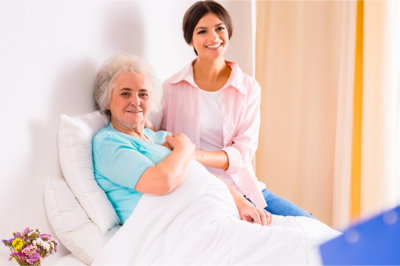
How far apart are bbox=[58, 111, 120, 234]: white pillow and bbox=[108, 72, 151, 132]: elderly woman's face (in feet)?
0.58

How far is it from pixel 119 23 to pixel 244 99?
67 centimetres

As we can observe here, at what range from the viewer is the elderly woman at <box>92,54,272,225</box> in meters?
1.49

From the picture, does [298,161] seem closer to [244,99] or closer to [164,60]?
[244,99]

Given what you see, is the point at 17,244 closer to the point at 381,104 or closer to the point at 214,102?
the point at 214,102

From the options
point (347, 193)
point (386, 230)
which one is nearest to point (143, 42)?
point (347, 193)

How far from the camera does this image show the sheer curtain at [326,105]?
2432 mm

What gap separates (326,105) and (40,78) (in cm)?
180

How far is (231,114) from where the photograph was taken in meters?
2.08

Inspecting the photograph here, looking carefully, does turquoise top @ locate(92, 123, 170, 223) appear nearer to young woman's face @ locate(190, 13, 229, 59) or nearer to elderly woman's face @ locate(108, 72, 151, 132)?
elderly woman's face @ locate(108, 72, 151, 132)

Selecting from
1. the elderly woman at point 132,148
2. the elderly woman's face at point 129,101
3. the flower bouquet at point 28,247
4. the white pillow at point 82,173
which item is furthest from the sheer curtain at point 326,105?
the flower bouquet at point 28,247

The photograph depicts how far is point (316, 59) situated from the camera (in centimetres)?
276

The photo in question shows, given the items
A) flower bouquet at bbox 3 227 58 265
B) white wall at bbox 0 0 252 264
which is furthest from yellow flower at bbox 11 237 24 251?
white wall at bbox 0 0 252 264


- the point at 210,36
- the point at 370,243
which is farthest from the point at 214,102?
the point at 370,243

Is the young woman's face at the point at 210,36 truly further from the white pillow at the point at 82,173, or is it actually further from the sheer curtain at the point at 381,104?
the sheer curtain at the point at 381,104
